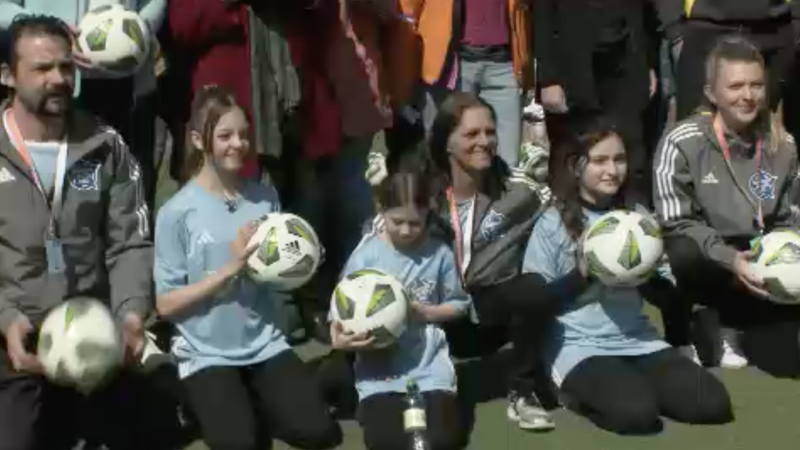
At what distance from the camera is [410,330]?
5848mm

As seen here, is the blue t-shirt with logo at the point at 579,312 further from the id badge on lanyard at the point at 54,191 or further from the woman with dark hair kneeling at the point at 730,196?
the id badge on lanyard at the point at 54,191

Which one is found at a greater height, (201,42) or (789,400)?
(201,42)

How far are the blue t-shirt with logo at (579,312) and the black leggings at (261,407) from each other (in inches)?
42.7

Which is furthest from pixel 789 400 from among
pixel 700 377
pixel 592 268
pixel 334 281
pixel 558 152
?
pixel 334 281

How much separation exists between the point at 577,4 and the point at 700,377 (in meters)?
2.15

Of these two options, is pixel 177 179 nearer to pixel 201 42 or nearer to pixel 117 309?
pixel 201 42

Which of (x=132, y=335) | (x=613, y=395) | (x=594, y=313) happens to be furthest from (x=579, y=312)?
(x=132, y=335)

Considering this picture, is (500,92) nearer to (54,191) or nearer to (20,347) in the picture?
(54,191)

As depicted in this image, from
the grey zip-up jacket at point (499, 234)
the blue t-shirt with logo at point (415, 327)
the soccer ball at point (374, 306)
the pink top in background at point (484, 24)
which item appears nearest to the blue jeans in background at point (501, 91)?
the pink top in background at point (484, 24)

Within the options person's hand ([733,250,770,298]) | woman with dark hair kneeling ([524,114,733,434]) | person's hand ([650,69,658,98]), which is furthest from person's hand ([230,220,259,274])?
person's hand ([650,69,658,98])

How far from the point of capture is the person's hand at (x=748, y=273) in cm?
603

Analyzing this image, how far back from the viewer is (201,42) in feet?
21.0

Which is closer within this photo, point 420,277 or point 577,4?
point 420,277

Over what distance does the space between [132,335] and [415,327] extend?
1188mm
